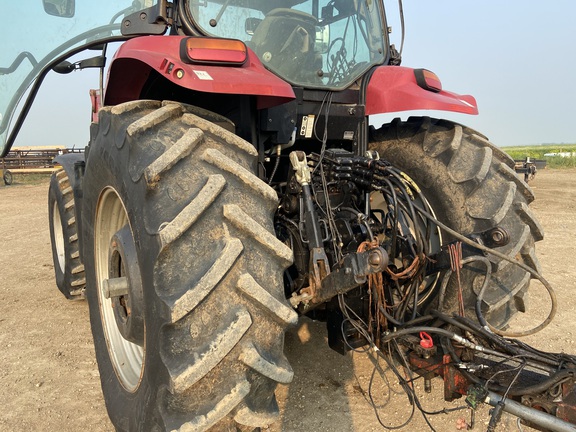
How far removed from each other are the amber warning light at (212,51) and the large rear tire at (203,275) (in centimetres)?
22

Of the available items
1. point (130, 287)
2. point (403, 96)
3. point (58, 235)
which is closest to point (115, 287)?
point (130, 287)

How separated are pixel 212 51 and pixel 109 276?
115 centimetres

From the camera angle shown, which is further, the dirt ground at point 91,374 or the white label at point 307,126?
the white label at point 307,126

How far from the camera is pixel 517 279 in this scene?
7.55 feet

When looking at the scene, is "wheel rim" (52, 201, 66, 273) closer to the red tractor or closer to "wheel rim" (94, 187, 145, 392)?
the red tractor

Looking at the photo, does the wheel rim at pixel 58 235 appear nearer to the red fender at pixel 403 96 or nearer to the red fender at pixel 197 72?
the red fender at pixel 197 72

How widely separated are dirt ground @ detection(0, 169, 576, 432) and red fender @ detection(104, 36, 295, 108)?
150cm

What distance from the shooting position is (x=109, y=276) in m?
2.20

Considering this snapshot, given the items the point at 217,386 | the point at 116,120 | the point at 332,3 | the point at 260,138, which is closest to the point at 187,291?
the point at 217,386

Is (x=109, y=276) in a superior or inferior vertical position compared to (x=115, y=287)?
inferior

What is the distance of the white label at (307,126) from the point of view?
7.75ft

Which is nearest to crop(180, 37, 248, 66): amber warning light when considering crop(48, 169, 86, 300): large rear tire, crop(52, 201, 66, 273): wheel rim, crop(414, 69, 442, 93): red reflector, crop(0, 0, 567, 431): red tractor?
crop(0, 0, 567, 431): red tractor

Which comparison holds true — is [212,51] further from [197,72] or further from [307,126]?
[307,126]

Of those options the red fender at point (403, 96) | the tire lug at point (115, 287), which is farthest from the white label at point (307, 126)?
the tire lug at point (115, 287)
